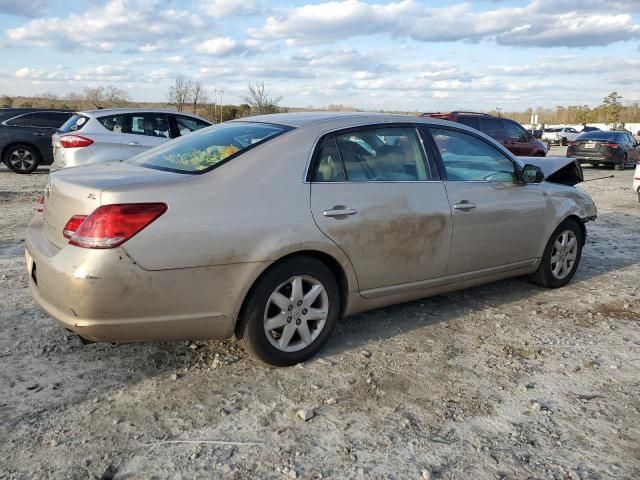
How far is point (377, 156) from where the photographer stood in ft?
13.2

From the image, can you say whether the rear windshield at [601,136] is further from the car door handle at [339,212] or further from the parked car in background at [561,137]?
the parked car in background at [561,137]

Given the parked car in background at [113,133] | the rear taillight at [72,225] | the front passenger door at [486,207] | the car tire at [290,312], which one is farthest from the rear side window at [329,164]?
the parked car in background at [113,133]

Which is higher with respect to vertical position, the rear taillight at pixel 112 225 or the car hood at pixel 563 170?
the car hood at pixel 563 170

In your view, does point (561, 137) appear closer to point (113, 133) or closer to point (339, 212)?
point (113, 133)

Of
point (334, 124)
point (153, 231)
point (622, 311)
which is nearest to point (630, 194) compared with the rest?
point (622, 311)

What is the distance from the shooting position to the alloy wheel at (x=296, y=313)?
11.4ft

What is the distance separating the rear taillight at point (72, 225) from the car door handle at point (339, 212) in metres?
1.41

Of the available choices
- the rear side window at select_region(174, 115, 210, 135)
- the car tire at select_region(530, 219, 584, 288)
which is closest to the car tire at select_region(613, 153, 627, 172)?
the rear side window at select_region(174, 115, 210, 135)

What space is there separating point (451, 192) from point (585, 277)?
2526 millimetres

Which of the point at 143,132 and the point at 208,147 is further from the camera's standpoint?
the point at 143,132

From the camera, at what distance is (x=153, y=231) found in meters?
2.98

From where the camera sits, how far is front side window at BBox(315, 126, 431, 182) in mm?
3768

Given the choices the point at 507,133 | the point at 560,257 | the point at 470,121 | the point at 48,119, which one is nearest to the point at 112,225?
the point at 560,257

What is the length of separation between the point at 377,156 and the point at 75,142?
24.8ft
